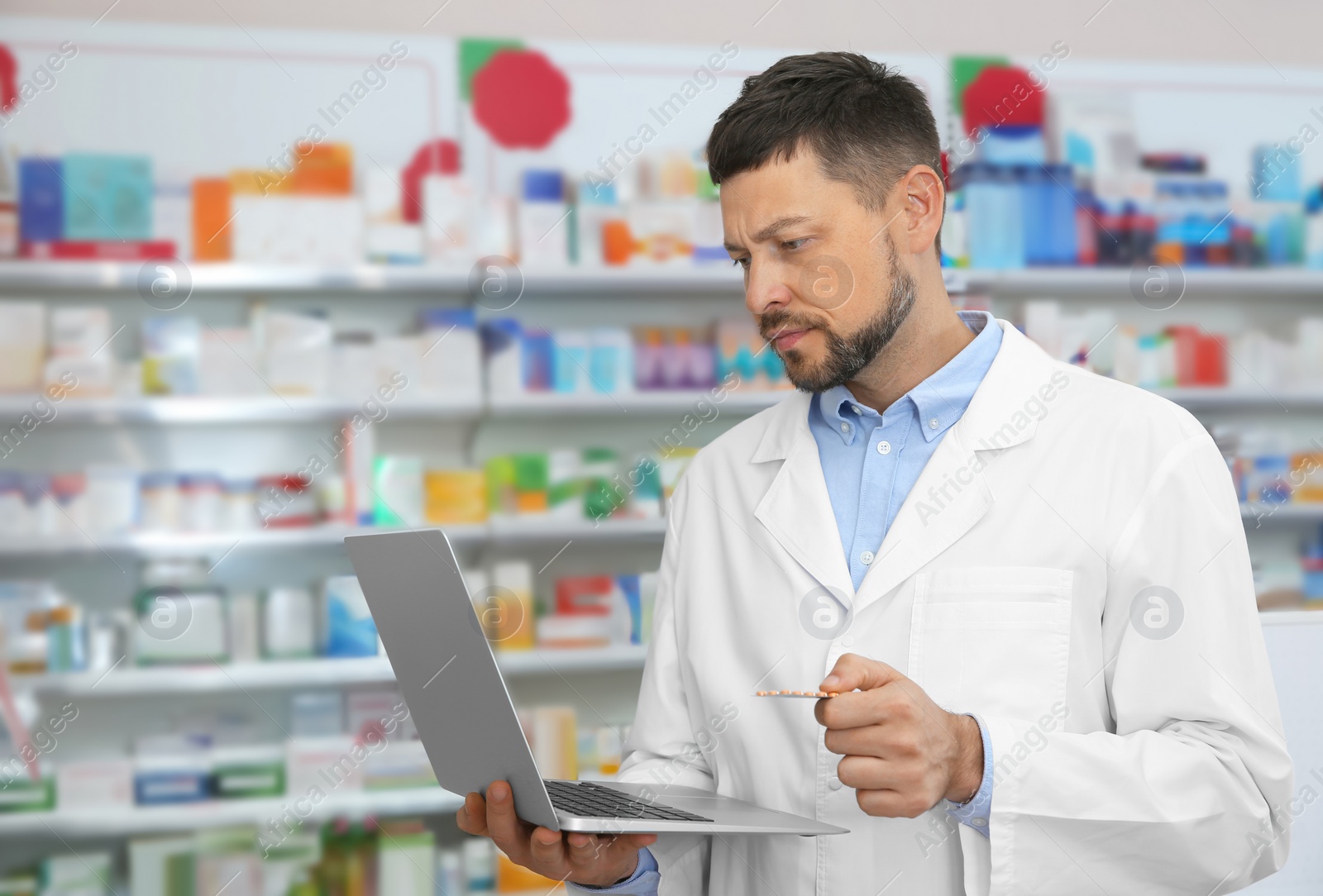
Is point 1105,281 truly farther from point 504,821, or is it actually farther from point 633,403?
point 504,821

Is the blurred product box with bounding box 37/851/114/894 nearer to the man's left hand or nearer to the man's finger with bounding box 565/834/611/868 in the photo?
the man's finger with bounding box 565/834/611/868

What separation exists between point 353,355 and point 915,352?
214 centimetres

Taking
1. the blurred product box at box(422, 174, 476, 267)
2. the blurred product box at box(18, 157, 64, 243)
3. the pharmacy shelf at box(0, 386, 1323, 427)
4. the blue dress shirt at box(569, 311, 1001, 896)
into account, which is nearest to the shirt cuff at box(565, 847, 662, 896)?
the blue dress shirt at box(569, 311, 1001, 896)

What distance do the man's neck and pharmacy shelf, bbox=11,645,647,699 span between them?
1808mm

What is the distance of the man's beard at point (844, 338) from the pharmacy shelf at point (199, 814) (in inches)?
85.1

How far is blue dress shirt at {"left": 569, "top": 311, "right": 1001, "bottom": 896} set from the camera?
1.17 meters

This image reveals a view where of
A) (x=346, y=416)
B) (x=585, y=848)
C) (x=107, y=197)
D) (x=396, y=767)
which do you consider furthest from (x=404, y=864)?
(x=585, y=848)

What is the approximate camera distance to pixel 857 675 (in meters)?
0.86

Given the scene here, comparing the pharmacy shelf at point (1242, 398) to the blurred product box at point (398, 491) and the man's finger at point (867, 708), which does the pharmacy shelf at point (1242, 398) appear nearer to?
the blurred product box at point (398, 491)

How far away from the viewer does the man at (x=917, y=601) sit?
0.95 meters

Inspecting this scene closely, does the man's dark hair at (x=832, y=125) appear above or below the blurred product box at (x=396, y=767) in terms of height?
above

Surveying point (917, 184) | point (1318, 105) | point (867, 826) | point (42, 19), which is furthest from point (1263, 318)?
point (42, 19)

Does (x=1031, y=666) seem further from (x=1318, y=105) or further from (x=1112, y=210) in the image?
(x=1318, y=105)

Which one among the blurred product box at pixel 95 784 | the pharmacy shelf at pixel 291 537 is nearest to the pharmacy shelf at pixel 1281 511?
the pharmacy shelf at pixel 291 537
